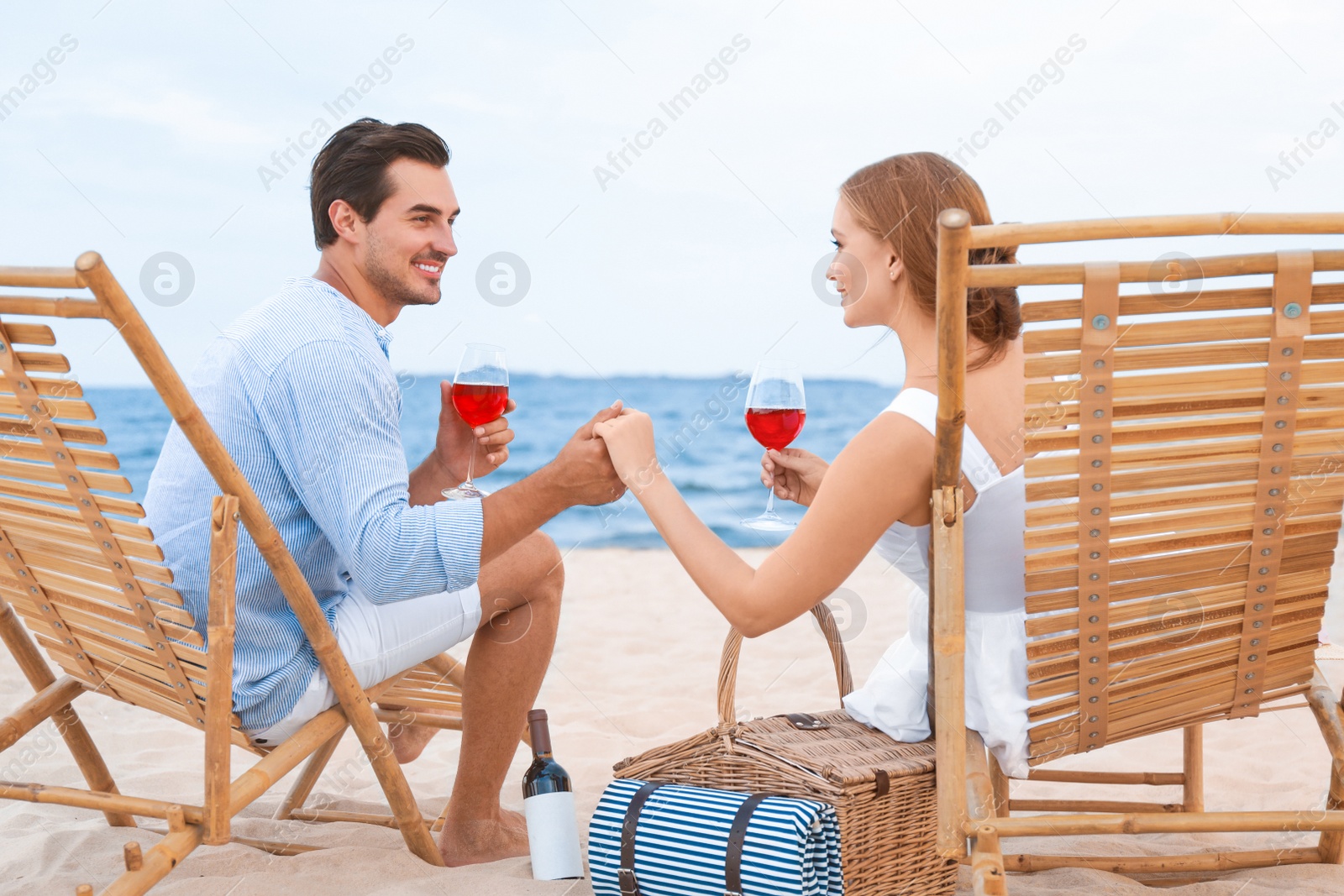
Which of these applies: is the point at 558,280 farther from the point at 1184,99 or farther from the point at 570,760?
the point at 570,760

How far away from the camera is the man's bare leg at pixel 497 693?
2.44 metres

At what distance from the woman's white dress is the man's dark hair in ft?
4.98

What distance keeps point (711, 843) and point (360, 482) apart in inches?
37.6

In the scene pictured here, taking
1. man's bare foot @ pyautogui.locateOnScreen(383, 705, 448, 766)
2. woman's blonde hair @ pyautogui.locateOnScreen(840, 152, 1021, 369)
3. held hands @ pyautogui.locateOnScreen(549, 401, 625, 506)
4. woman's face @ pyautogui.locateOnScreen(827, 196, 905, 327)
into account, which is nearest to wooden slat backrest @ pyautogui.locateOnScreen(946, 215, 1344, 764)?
woman's blonde hair @ pyautogui.locateOnScreen(840, 152, 1021, 369)

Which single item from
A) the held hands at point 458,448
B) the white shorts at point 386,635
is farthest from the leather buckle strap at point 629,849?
the held hands at point 458,448

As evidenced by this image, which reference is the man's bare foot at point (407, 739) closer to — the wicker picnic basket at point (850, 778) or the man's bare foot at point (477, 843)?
the man's bare foot at point (477, 843)

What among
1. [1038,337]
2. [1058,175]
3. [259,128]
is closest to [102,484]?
[1038,337]

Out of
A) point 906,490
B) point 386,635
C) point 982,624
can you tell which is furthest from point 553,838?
point 906,490

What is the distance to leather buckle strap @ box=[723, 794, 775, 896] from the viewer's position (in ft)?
5.13

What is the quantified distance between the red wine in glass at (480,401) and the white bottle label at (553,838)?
0.87 meters

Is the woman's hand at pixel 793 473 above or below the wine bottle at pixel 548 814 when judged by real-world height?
above

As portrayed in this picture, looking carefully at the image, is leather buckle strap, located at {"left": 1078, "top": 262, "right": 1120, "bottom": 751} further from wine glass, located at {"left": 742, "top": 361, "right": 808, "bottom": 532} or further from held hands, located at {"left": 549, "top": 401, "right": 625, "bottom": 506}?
held hands, located at {"left": 549, "top": 401, "right": 625, "bottom": 506}

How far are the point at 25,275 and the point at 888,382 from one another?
24.8 metres

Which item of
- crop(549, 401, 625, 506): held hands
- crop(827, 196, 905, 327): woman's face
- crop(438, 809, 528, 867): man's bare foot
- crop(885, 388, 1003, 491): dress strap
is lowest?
crop(438, 809, 528, 867): man's bare foot
